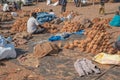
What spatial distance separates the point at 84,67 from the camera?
6461 mm

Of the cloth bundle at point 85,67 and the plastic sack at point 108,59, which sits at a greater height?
the plastic sack at point 108,59

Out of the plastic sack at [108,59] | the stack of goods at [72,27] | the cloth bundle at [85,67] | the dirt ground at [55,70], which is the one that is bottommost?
the dirt ground at [55,70]

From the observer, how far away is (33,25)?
35.3ft

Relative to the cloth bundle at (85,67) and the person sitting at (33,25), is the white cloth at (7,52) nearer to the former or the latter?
the cloth bundle at (85,67)

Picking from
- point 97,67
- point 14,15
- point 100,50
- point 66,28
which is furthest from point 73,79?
point 14,15

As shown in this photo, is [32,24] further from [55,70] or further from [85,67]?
[85,67]

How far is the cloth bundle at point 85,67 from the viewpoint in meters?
6.28

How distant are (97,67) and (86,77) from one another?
63 centimetres

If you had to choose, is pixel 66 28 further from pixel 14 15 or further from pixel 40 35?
pixel 14 15

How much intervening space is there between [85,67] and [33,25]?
4800 mm

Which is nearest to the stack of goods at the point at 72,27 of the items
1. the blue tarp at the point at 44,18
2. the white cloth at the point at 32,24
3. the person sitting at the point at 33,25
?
the person sitting at the point at 33,25

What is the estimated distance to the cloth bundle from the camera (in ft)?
20.6

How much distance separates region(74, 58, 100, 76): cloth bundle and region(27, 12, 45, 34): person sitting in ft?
14.1

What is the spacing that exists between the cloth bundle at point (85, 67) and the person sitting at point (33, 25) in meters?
4.30
